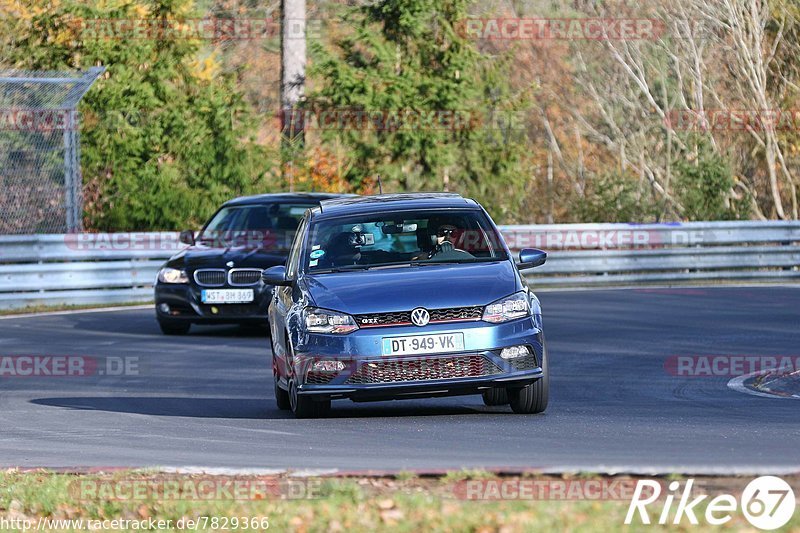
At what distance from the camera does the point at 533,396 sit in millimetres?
10867

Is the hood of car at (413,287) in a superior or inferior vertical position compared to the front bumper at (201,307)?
superior

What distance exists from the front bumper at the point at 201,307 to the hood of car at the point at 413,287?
7.25m

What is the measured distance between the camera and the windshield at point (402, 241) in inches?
447

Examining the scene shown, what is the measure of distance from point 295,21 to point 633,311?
15.4m

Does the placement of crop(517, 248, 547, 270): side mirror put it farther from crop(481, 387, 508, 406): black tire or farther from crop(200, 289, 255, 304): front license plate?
crop(200, 289, 255, 304): front license plate

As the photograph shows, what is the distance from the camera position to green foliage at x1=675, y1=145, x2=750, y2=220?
31875mm

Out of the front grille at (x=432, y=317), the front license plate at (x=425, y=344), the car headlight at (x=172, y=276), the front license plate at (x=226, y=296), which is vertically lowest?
the front license plate at (x=226, y=296)

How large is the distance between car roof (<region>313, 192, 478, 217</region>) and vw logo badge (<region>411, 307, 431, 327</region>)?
1526mm

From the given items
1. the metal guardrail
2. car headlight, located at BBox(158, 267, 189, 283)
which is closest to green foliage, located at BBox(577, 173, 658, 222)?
the metal guardrail

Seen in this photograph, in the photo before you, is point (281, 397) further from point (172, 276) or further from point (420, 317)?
point (172, 276)

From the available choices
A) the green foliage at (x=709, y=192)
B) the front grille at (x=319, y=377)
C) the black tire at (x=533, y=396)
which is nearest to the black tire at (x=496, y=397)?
the black tire at (x=533, y=396)

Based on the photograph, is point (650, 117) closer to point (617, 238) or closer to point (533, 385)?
point (617, 238)

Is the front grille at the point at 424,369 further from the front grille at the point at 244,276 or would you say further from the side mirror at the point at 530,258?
the front grille at the point at 244,276

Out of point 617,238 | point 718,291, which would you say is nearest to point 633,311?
point 718,291
